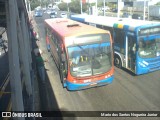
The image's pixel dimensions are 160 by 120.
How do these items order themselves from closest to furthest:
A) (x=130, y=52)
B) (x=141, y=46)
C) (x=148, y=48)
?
(x=141, y=46) < (x=148, y=48) < (x=130, y=52)

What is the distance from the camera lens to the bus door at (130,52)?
13180 millimetres

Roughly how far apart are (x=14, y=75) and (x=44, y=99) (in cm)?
548

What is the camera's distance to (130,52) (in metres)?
13.6

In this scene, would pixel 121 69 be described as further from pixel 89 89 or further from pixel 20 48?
pixel 20 48

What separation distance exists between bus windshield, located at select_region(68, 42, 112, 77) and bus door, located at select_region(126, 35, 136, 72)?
1.94 m

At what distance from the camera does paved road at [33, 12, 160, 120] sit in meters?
10.3

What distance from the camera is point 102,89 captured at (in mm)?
12375

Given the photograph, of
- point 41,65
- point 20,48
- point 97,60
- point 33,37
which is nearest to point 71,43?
point 97,60

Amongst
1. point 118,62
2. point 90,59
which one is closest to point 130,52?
point 118,62

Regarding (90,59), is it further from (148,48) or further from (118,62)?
(118,62)

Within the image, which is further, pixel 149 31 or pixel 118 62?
pixel 118 62

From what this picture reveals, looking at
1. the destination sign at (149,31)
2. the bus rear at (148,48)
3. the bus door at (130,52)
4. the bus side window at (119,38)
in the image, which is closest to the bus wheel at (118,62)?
the bus side window at (119,38)

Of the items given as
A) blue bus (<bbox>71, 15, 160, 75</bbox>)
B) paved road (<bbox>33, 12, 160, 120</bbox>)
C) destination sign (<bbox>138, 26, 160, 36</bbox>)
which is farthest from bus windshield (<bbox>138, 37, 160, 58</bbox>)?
paved road (<bbox>33, 12, 160, 120</bbox>)

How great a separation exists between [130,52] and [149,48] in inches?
42.5
